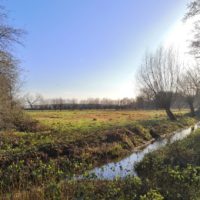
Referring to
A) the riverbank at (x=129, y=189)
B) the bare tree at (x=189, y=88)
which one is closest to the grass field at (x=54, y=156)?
the riverbank at (x=129, y=189)

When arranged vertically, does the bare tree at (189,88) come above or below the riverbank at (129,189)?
above

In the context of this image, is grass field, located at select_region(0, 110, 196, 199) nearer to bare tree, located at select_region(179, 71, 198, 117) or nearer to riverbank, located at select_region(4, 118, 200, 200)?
riverbank, located at select_region(4, 118, 200, 200)

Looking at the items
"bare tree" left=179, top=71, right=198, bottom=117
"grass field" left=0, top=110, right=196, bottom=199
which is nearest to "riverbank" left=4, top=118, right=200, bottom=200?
"grass field" left=0, top=110, right=196, bottom=199

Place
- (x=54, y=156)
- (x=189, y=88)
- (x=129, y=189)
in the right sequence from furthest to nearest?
1. (x=189, y=88)
2. (x=54, y=156)
3. (x=129, y=189)

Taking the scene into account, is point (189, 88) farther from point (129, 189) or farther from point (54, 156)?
point (129, 189)

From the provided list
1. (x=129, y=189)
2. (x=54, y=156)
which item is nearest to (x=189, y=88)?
(x=54, y=156)

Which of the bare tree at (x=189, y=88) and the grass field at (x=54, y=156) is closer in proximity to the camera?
the grass field at (x=54, y=156)

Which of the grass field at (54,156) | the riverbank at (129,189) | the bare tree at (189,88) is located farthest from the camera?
the bare tree at (189,88)

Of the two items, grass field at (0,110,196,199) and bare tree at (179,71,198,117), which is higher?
bare tree at (179,71,198,117)

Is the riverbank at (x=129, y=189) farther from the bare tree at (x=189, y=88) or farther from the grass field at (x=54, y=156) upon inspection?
the bare tree at (x=189, y=88)

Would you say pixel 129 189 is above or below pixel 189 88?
below

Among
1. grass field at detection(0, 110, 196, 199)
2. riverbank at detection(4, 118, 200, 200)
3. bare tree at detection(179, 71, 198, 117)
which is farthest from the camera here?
bare tree at detection(179, 71, 198, 117)

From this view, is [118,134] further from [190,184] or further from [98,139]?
[190,184]

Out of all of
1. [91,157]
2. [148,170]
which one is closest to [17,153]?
[91,157]
